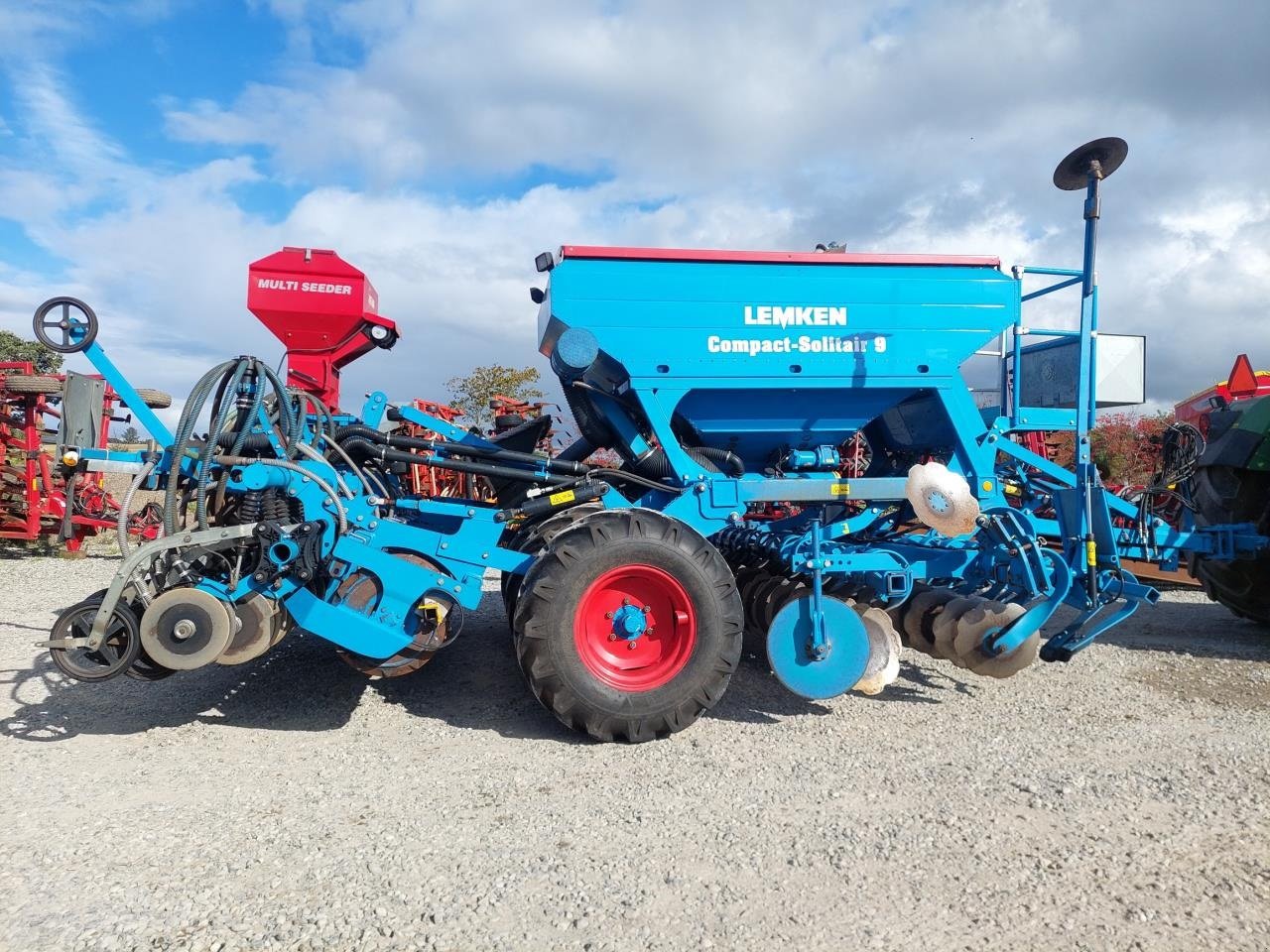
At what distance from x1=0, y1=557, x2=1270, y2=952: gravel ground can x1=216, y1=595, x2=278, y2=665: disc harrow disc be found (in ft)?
1.45

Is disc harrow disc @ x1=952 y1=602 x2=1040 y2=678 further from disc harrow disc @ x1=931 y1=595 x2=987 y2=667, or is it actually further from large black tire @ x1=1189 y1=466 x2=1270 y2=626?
large black tire @ x1=1189 y1=466 x2=1270 y2=626

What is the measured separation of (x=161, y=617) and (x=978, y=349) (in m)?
4.03

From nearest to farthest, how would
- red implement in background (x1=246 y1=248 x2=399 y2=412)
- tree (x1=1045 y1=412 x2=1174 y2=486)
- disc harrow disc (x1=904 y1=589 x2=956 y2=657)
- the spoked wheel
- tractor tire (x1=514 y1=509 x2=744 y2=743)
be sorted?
the spoked wheel < tractor tire (x1=514 y1=509 x2=744 y2=743) < disc harrow disc (x1=904 y1=589 x2=956 y2=657) < red implement in background (x1=246 y1=248 x2=399 y2=412) < tree (x1=1045 y1=412 x2=1174 y2=486)

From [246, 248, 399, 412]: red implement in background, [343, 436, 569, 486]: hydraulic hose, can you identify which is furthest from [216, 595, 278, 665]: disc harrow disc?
[246, 248, 399, 412]: red implement in background

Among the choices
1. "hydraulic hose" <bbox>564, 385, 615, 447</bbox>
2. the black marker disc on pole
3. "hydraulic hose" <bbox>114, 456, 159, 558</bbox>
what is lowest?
"hydraulic hose" <bbox>114, 456, 159, 558</bbox>

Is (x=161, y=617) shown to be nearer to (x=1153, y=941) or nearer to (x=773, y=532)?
(x=773, y=532)

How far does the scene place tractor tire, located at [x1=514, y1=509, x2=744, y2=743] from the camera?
3.75 meters

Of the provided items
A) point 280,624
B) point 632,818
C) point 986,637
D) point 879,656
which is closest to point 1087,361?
point 986,637

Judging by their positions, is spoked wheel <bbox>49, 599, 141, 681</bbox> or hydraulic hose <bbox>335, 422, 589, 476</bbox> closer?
spoked wheel <bbox>49, 599, 141, 681</bbox>

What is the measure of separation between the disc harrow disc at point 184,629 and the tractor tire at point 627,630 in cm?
126

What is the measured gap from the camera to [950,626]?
173 inches

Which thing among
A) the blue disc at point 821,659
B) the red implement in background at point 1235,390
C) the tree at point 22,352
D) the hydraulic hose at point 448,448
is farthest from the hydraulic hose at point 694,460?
the tree at point 22,352

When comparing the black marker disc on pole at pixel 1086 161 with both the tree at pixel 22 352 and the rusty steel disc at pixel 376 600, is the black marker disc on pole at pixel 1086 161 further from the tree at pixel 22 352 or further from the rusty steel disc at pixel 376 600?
the tree at pixel 22 352

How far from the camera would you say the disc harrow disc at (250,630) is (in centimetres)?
370
